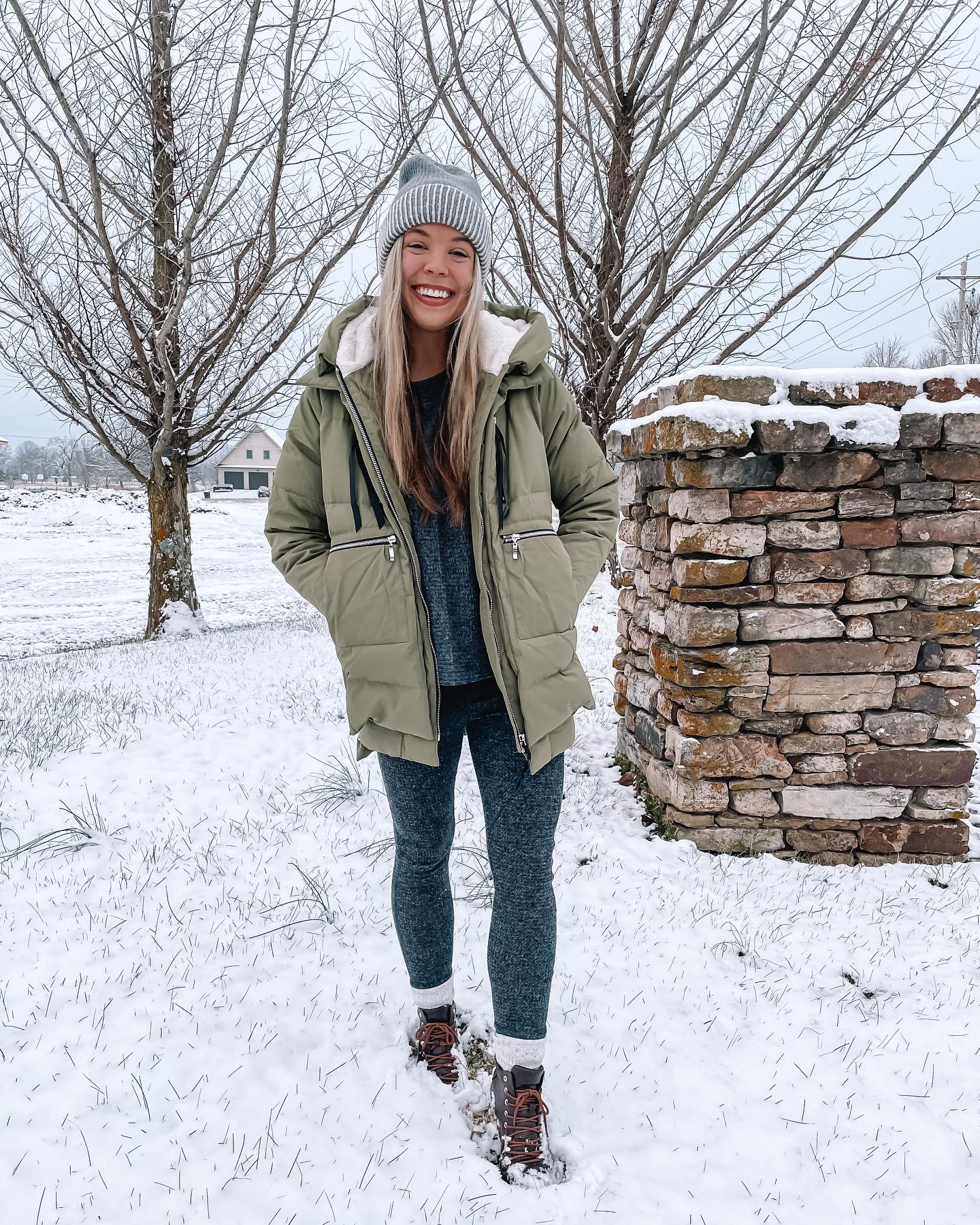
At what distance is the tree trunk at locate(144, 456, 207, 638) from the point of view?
8414mm

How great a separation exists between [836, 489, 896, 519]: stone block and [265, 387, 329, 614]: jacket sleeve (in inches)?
103

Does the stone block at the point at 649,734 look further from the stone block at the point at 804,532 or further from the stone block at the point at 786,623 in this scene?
the stone block at the point at 804,532

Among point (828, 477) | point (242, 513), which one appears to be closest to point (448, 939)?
point (828, 477)

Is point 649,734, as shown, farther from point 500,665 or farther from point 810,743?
point 500,665

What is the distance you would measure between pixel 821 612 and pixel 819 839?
1.13 m

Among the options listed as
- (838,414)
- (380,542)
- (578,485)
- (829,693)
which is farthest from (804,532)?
(380,542)

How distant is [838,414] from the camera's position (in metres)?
3.30

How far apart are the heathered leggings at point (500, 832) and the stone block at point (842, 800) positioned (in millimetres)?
2219

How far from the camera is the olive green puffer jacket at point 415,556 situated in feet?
5.23

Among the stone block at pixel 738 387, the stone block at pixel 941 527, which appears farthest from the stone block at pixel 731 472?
the stone block at pixel 941 527

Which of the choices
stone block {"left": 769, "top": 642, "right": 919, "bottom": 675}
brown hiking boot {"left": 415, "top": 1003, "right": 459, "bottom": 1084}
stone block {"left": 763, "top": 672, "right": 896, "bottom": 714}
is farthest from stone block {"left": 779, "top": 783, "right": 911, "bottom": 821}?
brown hiking boot {"left": 415, "top": 1003, "right": 459, "bottom": 1084}

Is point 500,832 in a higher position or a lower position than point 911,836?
higher

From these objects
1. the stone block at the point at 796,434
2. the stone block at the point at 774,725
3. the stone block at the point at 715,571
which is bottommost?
the stone block at the point at 774,725

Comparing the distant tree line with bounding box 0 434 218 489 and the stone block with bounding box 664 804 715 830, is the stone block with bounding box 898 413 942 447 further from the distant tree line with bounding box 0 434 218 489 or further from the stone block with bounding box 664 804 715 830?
the distant tree line with bounding box 0 434 218 489
